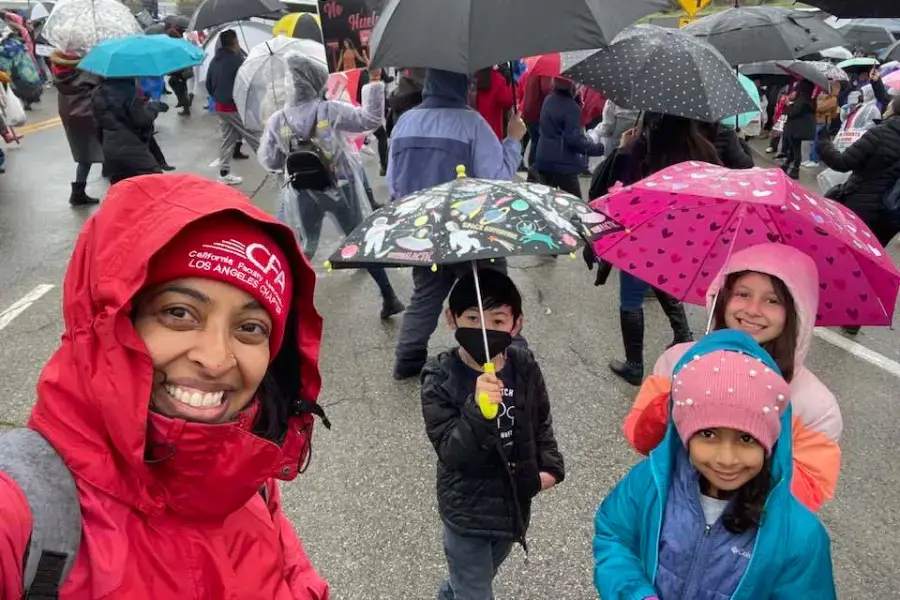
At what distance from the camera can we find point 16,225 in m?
6.96

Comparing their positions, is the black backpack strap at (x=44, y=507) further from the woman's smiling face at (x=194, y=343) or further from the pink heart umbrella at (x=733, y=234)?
the pink heart umbrella at (x=733, y=234)

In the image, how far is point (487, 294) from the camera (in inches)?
83.7

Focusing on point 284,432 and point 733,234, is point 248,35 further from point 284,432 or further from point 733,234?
point 284,432

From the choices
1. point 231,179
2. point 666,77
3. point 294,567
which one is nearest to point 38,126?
point 231,179

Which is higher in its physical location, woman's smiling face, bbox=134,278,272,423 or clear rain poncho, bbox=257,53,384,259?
woman's smiling face, bbox=134,278,272,423

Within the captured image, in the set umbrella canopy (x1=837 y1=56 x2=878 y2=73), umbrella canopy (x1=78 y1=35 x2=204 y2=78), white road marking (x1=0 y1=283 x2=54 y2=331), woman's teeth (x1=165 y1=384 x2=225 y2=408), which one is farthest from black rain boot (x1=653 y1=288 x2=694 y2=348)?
umbrella canopy (x1=837 y1=56 x2=878 y2=73)

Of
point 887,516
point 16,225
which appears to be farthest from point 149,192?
point 16,225

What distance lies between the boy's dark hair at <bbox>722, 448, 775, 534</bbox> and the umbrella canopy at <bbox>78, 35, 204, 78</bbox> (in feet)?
20.2

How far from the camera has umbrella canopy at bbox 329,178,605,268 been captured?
184 cm

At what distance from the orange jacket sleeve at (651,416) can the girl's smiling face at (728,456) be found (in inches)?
11.3

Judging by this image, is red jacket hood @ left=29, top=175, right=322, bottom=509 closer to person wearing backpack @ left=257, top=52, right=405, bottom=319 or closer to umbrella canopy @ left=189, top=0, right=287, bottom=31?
person wearing backpack @ left=257, top=52, right=405, bottom=319

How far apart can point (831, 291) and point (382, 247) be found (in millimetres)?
1634

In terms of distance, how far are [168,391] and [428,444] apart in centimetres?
249

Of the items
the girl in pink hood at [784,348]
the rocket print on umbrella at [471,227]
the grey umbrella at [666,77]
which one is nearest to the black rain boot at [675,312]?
the grey umbrella at [666,77]
